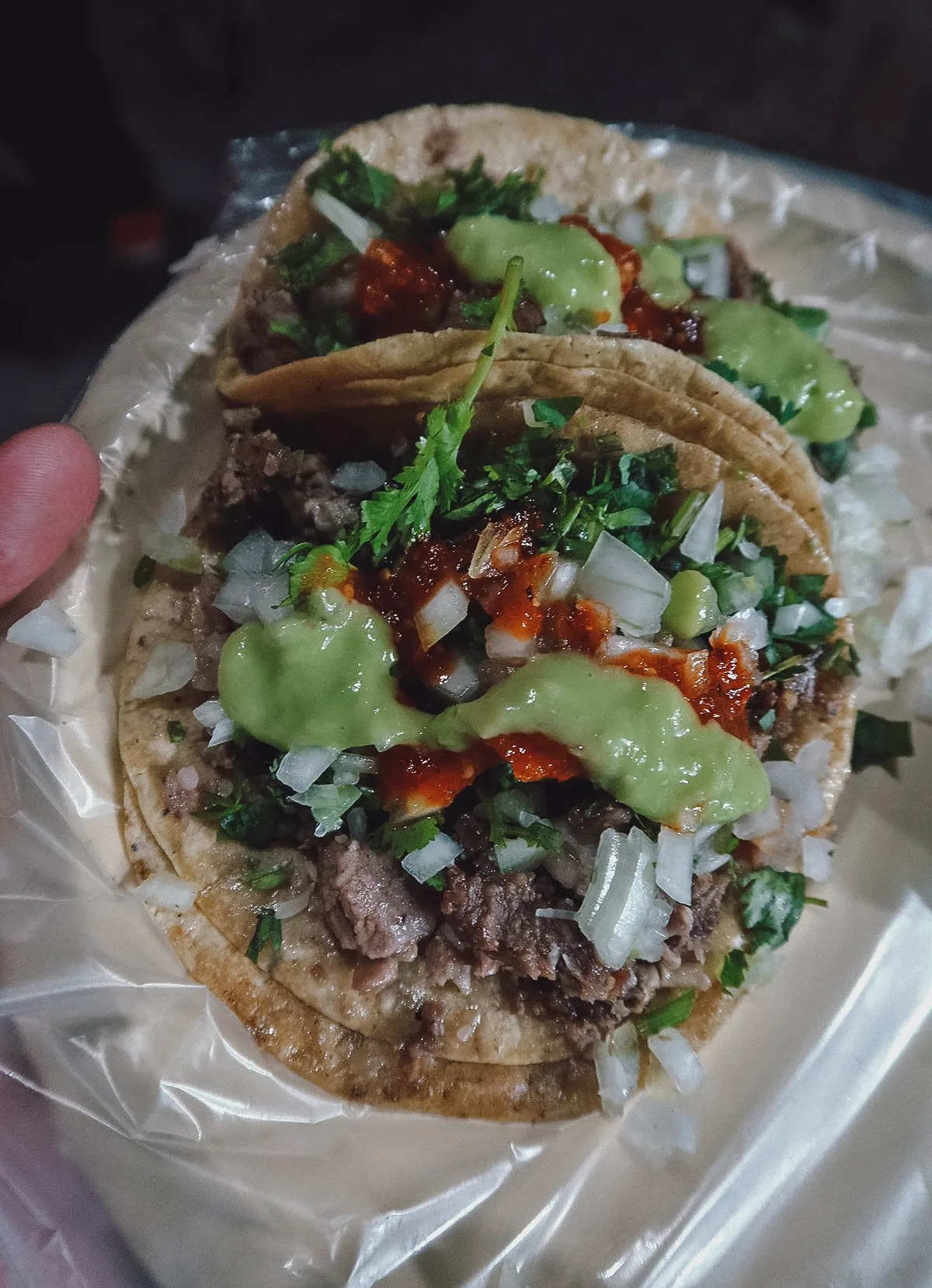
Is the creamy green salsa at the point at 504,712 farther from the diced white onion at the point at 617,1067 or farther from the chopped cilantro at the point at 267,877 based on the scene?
the diced white onion at the point at 617,1067

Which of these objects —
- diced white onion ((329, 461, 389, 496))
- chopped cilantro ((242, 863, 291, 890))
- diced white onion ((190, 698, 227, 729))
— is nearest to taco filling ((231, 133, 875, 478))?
diced white onion ((329, 461, 389, 496))

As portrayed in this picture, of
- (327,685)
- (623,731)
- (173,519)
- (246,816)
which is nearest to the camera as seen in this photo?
(623,731)

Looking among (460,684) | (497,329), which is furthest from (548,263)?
(460,684)

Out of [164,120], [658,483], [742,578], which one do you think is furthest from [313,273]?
[164,120]

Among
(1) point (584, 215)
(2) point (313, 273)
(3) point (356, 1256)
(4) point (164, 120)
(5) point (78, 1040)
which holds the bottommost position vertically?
(3) point (356, 1256)

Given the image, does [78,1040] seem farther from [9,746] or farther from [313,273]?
[313,273]

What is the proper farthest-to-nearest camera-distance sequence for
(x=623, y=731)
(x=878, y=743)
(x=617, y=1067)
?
1. (x=878, y=743)
2. (x=617, y=1067)
3. (x=623, y=731)

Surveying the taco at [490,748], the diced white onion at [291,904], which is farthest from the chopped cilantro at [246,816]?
the diced white onion at [291,904]

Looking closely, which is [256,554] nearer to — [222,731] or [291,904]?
[222,731]
